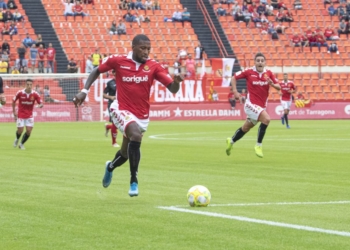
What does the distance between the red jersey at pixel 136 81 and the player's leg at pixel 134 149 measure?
0.30 meters

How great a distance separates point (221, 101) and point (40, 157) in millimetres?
29327

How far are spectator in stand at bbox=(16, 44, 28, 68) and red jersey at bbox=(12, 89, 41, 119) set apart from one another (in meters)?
20.8

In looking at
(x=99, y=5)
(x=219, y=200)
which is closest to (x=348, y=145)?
(x=219, y=200)

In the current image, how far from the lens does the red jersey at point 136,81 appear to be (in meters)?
12.4

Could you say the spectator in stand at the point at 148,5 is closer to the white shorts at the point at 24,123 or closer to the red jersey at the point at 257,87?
the white shorts at the point at 24,123

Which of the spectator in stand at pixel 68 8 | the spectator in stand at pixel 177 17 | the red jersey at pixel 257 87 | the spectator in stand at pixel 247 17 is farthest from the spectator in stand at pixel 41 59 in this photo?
the red jersey at pixel 257 87

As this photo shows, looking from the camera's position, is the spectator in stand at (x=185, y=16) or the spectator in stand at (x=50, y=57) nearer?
the spectator in stand at (x=50, y=57)

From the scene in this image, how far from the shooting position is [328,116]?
50219 mm

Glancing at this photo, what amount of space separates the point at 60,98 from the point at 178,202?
35429 mm

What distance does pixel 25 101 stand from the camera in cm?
2625

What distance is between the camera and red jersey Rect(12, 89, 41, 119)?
26156mm

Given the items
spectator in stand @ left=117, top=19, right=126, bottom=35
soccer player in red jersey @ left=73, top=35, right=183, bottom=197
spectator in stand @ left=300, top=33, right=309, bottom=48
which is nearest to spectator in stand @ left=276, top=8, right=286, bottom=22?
spectator in stand @ left=300, top=33, right=309, bottom=48

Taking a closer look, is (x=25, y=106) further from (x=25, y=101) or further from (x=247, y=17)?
(x=247, y=17)

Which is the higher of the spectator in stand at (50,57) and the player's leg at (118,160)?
the player's leg at (118,160)
